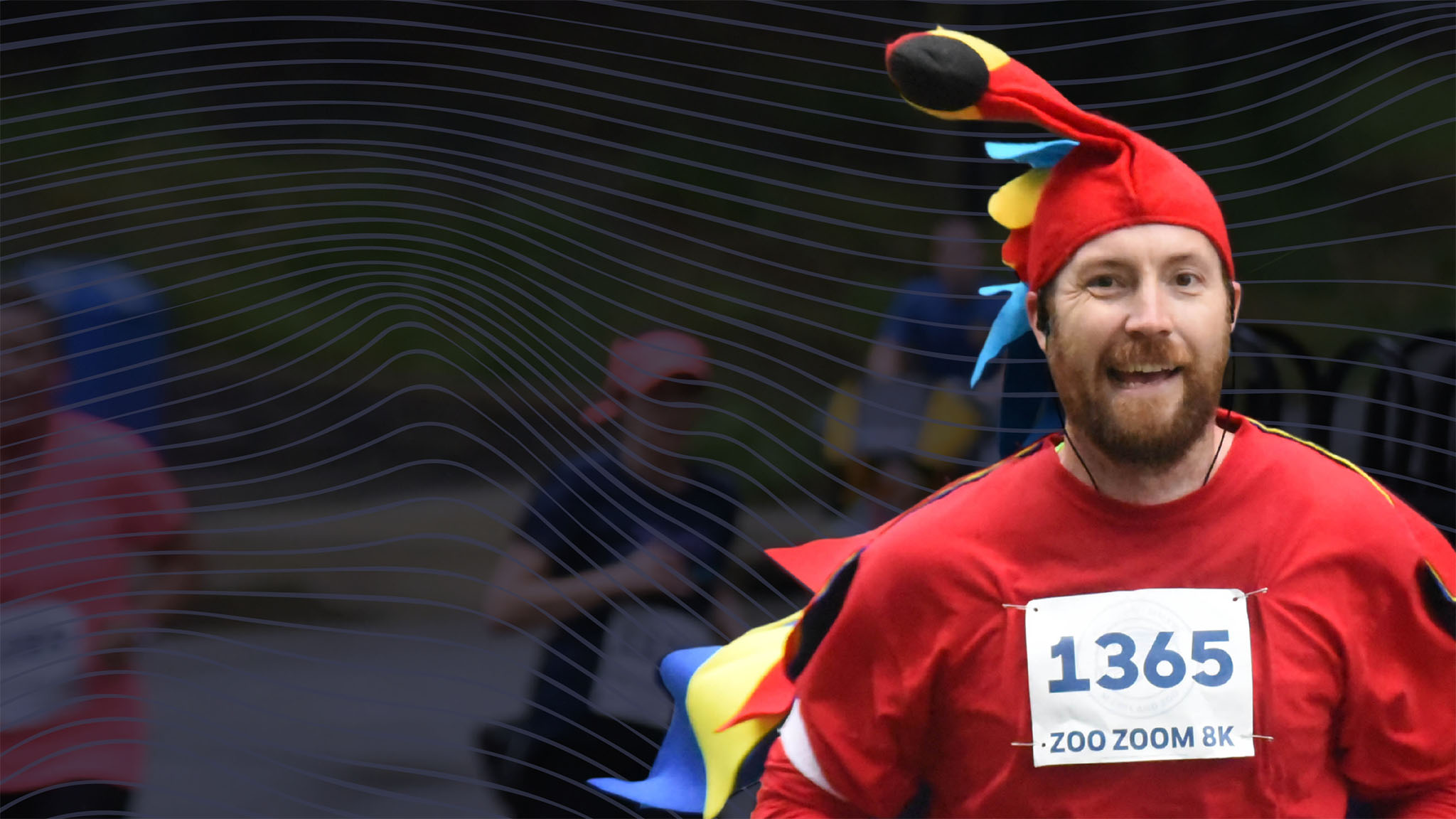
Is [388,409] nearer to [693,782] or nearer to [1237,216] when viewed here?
[693,782]

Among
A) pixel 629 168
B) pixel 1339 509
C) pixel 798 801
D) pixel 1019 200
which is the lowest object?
pixel 798 801

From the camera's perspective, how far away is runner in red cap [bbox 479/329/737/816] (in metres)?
2.96

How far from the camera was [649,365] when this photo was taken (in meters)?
2.97

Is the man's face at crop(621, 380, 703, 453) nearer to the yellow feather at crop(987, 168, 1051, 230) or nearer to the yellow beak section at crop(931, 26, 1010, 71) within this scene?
the yellow feather at crop(987, 168, 1051, 230)

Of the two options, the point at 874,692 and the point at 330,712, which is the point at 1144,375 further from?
the point at 330,712

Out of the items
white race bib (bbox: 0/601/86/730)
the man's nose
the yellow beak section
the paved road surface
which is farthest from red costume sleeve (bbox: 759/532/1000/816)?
white race bib (bbox: 0/601/86/730)

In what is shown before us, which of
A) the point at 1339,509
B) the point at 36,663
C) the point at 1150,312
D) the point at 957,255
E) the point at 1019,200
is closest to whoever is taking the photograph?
the point at 1150,312

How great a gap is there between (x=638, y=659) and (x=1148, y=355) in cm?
144

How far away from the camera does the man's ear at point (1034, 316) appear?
207 centimetres

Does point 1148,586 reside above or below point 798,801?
above

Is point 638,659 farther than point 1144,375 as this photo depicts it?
Yes

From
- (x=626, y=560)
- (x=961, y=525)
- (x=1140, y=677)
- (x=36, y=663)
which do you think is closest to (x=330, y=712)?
(x=36, y=663)
